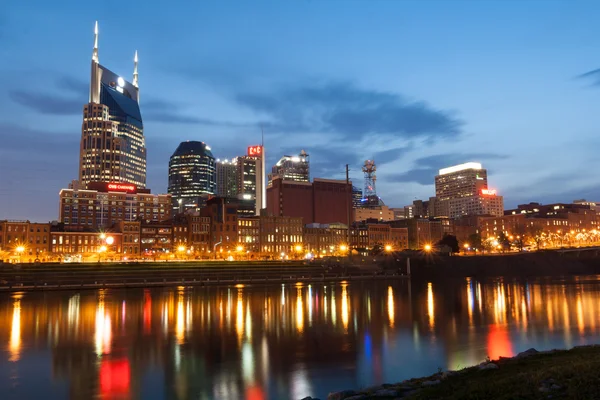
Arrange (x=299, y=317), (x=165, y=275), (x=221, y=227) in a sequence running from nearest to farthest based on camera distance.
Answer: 1. (x=299, y=317)
2. (x=165, y=275)
3. (x=221, y=227)

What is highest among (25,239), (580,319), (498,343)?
(25,239)

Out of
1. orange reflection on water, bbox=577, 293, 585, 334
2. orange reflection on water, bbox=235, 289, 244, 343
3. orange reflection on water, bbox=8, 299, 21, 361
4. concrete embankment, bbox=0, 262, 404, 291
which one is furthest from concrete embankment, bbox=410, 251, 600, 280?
orange reflection on water, bbox=8, 299, 21, 361

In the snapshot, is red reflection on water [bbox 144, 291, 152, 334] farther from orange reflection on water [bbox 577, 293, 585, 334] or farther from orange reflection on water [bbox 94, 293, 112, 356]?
orange reflection on water [bbox 577, 293, 585, 334]

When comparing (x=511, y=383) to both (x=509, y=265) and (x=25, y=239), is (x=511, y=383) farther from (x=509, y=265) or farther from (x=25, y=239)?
(x=25, y=239)

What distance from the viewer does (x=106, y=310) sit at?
186ft

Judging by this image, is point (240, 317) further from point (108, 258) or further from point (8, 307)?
point (108, 258)

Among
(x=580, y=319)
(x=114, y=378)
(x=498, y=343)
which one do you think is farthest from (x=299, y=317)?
(x=114, y=378)

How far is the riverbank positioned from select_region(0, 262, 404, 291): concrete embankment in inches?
3542

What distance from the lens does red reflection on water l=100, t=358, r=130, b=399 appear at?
70.8ft

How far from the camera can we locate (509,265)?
524ft

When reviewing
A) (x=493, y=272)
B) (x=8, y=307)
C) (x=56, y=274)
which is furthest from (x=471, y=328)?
(x=493, y=272)

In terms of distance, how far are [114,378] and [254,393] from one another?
7.66m

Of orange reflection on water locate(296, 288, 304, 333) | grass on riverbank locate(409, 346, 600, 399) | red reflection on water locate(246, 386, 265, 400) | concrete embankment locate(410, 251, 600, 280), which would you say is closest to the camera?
grass on riverbank locate(409, 346, 600, 399)

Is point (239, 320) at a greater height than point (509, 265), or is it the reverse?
point (509, 265)
